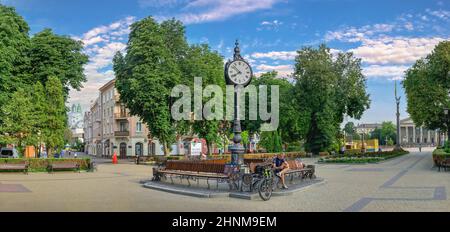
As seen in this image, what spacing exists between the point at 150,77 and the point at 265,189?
94.6 ft

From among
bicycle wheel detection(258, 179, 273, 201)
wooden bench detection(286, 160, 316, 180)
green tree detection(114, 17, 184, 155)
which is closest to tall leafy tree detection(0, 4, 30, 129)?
green tree detection(114, 17, 184, 155)

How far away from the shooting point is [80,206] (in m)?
12.5

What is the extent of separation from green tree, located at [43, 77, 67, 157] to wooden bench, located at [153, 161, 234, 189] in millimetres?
15729

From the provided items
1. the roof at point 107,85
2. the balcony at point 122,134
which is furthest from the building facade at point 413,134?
the balcony at point 122,134

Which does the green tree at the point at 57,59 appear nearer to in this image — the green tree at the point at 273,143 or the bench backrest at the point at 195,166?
the bench backrest at the point at 195,166

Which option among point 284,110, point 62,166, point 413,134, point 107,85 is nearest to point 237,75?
point 62,166

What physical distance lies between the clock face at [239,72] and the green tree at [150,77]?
2256 cm

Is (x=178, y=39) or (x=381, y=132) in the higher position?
(x=178, y=39)

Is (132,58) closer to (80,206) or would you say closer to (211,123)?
(211,123)

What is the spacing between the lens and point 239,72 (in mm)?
19281

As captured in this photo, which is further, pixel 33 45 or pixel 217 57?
pixel 217 57

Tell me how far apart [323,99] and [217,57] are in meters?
15.3

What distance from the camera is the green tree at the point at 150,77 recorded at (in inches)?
1617

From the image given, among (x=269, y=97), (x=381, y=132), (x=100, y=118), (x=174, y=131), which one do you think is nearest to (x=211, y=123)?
(x=174, y=131)
